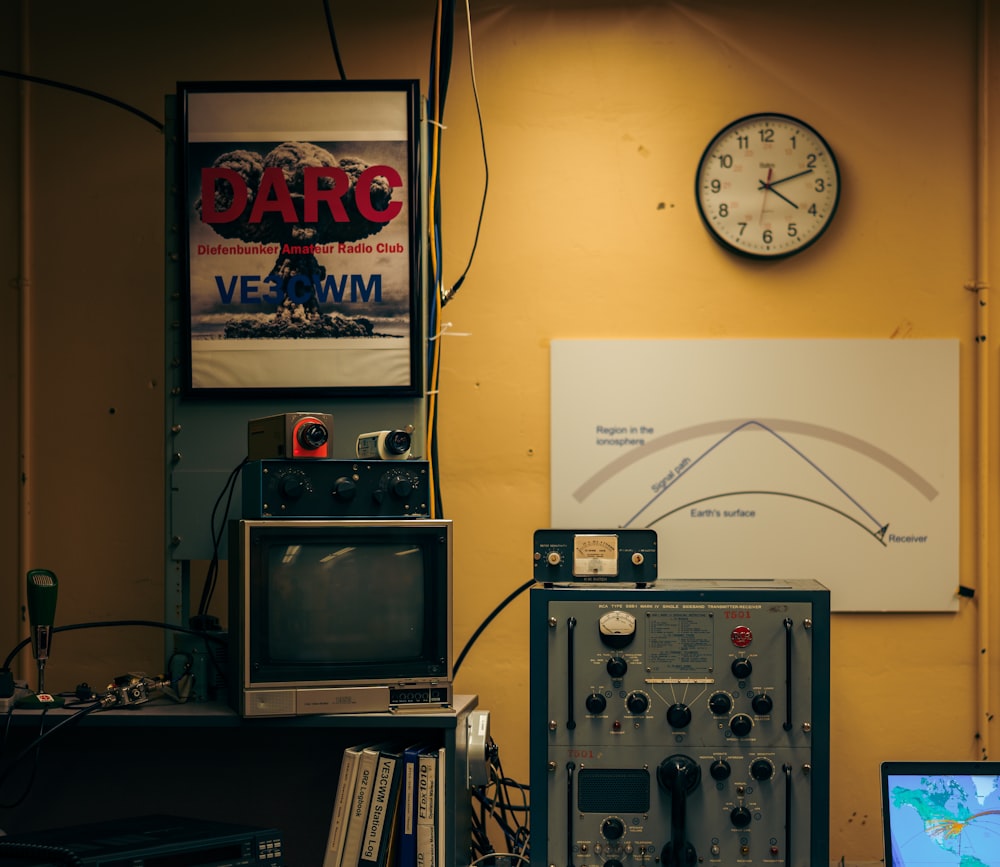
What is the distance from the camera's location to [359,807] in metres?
1.85

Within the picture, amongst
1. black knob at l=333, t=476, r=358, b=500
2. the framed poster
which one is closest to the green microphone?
the framed poster

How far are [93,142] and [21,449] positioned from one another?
0.83 metres

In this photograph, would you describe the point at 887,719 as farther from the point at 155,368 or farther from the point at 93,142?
the point at 93,142

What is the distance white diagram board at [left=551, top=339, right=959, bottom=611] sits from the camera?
2531 millimetres

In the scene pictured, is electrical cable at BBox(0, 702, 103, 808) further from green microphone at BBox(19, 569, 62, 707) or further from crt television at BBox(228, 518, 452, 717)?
crt television at BBox(228, 518, 452, 717)

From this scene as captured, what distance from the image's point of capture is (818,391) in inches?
101

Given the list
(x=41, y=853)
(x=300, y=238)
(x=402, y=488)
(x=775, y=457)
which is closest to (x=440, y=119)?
(x=300, y=238)

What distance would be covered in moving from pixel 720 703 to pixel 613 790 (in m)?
0.24

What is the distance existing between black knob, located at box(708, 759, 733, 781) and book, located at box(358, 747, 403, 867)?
56 cm

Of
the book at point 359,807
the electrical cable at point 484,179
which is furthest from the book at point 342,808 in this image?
the electrical cable at point 484,179

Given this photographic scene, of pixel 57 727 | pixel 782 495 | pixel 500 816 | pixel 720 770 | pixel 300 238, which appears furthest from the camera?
pixel 782 495

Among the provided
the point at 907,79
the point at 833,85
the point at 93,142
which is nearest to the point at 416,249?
the point at 93,142

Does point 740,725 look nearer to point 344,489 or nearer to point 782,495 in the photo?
point 344,489

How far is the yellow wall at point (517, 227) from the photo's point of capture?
2576 millimetres
